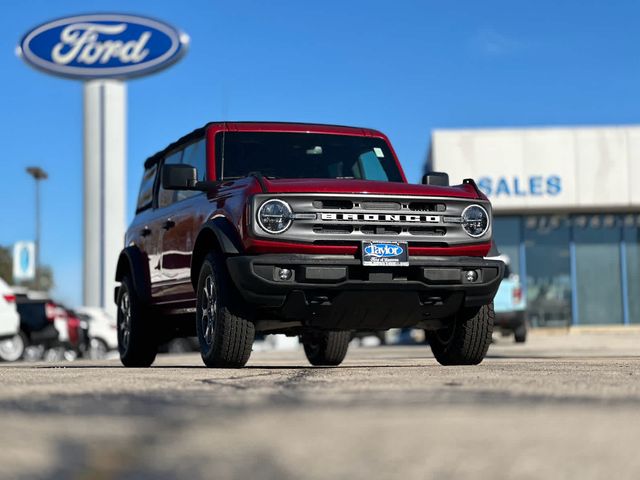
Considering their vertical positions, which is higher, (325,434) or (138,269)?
(138,269)

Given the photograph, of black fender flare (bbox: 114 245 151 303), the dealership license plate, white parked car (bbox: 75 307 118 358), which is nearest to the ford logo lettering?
the dealership license plate

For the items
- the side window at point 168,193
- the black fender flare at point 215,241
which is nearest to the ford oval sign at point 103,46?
the side window at point 168,193

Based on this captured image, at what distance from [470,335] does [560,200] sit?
98.4 ft

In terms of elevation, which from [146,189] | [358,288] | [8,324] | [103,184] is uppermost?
[103,184]

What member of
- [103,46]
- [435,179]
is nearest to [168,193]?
[435,179]

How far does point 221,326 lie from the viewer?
7.33 metres

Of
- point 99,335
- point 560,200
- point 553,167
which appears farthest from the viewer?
point 553,167

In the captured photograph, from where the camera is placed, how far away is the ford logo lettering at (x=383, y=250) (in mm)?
7309

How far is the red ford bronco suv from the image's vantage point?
23.8 ft

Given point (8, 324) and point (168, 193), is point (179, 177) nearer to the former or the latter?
point (168, 193)

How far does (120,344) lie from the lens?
10008 millimetres

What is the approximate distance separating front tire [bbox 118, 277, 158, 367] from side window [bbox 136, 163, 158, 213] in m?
0.75

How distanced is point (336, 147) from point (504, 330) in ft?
60.3

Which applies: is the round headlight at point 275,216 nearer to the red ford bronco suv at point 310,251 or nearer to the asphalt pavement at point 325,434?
the red ford bronco suv at point 310,251
